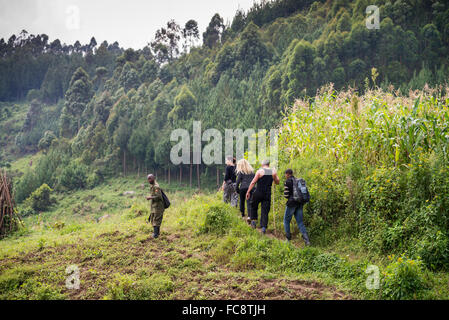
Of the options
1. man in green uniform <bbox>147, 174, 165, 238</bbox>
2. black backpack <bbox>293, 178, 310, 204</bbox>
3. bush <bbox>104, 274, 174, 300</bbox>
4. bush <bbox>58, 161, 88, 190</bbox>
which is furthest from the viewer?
bush <bbox>58, 161, 88, 190</bbox>

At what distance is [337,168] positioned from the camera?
6867mm

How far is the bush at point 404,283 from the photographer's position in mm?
3928

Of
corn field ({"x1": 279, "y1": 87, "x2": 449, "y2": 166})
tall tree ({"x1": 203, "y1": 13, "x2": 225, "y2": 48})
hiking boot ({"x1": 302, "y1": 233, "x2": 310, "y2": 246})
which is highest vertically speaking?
tall tree ({"x1": 203, "y1": 13, "x2": 225, "y2": 48})

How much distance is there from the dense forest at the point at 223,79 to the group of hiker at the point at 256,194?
524 centimetres

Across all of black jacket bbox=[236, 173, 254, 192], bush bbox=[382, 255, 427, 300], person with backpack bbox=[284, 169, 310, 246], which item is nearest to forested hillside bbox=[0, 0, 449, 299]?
bush bbox=[382, 255, 427, 300]

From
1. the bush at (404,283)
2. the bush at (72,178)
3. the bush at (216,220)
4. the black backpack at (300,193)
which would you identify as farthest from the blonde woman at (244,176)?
the bush at (72,178)

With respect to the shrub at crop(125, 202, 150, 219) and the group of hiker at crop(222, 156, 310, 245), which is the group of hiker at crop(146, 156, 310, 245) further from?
the shrub at crop(125, 202, 150, 219)

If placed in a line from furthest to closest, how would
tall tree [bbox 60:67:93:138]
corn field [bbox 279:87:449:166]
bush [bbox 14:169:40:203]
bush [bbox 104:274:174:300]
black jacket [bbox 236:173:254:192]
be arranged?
tall tree [bbox 60:67:93:138], bush [bbox 14:169:40:203], black jacket [bbox 236:173:254:192], corn field [bbox 279:87:449:166], bush [bbox 104:274:174:300]

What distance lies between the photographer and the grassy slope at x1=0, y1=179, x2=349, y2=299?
4.61 metres

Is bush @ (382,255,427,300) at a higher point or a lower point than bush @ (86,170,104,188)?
higher

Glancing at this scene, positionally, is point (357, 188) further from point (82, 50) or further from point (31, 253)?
point (82, 50)

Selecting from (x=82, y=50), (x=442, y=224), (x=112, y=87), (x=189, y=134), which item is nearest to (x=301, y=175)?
(x=442, y=224)

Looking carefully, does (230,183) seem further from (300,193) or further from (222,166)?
(222,166)

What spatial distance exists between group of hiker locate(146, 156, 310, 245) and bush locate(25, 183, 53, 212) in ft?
125
